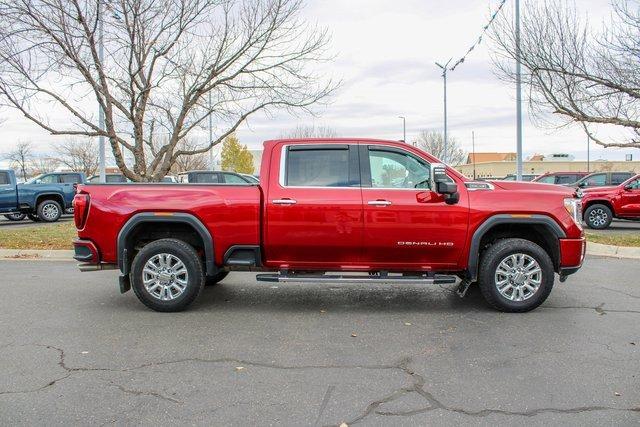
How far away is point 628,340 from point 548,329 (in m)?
0.70

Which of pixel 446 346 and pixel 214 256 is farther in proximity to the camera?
pixel 214 256

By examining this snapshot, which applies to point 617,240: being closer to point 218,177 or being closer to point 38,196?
point 218,177

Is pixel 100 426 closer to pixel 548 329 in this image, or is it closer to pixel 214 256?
pixel 214 256

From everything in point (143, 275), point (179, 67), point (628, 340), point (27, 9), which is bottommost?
point (628, 340)

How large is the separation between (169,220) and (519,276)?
155 inches

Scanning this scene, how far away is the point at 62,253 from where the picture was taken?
10797mm

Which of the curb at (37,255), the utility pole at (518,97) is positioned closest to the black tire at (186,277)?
the curb at (37,255)

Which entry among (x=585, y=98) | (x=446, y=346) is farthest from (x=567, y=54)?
(x=446, y=346)

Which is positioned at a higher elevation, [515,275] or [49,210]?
[49,210]

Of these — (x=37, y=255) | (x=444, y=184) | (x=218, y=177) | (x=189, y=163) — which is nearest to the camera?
(x=444, y=184)

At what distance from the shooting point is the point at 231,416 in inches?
139

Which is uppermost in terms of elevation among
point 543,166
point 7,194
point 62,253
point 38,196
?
point 543,166

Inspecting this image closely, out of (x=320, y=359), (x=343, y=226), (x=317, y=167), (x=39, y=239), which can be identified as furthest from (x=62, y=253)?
(x=320, y=359)

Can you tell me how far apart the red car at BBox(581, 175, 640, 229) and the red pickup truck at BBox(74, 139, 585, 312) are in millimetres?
10121
